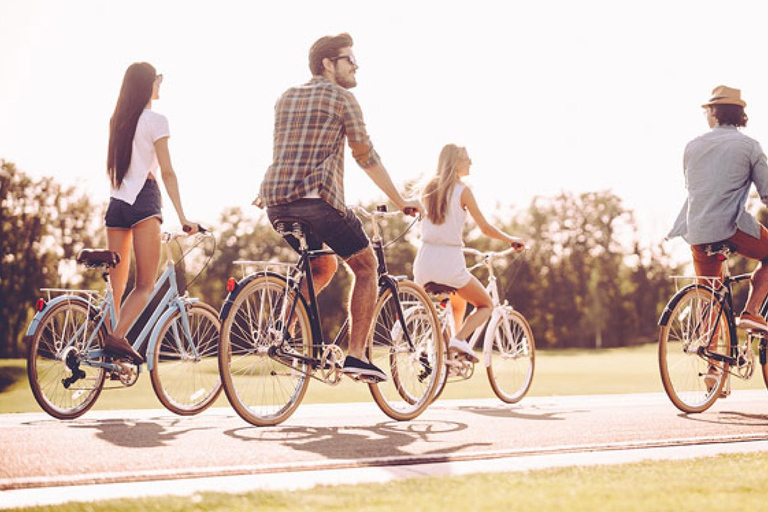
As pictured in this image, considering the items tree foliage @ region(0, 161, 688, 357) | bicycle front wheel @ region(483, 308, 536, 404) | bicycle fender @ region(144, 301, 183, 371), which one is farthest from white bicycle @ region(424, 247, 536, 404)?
tree foliage @ region(0, 161, 688, 357)

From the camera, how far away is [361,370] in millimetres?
6188

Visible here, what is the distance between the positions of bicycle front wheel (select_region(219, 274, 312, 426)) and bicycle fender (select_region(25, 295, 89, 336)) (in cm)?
167

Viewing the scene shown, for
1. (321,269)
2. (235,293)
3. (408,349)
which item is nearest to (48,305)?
(235,293)

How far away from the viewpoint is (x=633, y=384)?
16.4m

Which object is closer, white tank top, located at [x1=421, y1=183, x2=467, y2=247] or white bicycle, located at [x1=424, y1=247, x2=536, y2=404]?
white tank top, located at [x1=421, y1=183, x2=467, y2=247]

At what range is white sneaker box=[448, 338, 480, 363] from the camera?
26.8 ft

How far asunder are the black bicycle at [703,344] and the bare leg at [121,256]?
419 centimetres

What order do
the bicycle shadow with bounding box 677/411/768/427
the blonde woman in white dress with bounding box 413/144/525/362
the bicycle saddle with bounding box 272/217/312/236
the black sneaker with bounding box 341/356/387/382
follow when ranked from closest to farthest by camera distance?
the bicycle saddle with bounding box 272/217/312/236
the black sneaker with bounding box 341/356/387/382
the bicycle shadow with bounding box 677/411/768/427
the blonde woman in white dress with bounding box 413/144/525/362

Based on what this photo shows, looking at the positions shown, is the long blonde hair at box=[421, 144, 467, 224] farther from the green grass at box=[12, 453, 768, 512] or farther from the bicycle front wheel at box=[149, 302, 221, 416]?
the green grass at box=[12, 453, 768, 512]

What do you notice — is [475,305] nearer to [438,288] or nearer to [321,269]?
[438,288]

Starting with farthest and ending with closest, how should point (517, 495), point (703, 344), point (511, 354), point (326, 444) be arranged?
point (511, 354)
point (703, 344)
point (326, 444)
point (517, 495)

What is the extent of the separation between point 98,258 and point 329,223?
73.7 inches

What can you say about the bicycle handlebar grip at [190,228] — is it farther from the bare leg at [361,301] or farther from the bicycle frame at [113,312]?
the bare leg at [361,301]

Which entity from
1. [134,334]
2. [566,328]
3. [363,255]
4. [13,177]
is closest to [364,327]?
[363,255]
